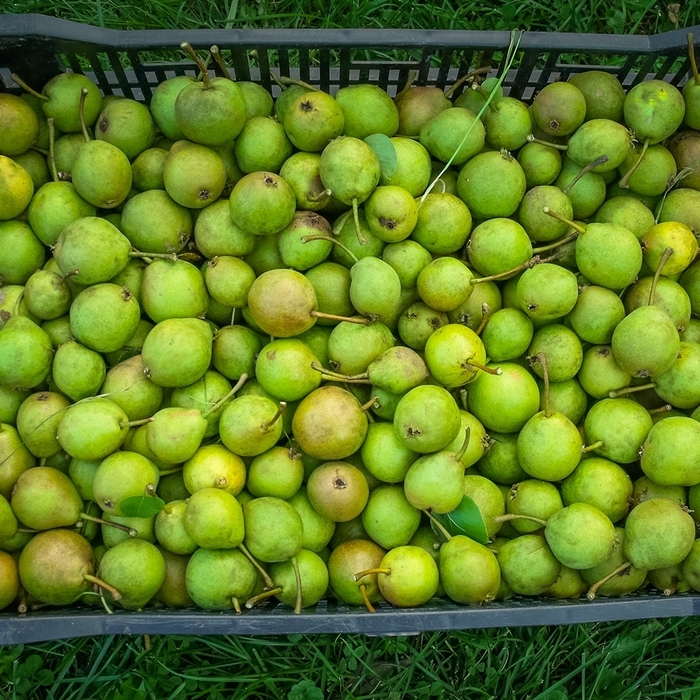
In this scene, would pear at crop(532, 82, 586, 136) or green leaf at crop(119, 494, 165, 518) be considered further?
pear at crop(532, 82, 586, 136)

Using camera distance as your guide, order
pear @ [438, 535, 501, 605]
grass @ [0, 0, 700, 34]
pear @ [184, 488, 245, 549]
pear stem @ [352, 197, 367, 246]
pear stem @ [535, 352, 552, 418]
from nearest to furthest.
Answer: pear @ [184, 488, 245, 549]
pear @ [438, 535, 501, 605]
pear stem @ [535, 352, 552, 418]
pear stem @ [352, 197, 367, 246]
grass @ [0, 0, 700, 34]

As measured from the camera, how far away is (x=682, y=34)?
8.61 ft

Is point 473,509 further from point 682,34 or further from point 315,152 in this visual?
point 682,34

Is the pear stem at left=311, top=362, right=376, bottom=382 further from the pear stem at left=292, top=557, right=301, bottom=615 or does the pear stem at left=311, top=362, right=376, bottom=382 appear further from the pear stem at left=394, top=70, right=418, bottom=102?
the pear stem at left=394, top=70, right=418, bottom=102

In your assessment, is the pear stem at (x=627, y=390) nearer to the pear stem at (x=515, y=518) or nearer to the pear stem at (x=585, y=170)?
the pear stem at (x=515, y=518)

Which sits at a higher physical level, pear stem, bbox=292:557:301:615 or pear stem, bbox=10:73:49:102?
pear stem, bbox=10:73:49:102

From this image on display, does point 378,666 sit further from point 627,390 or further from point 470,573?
point 627,390

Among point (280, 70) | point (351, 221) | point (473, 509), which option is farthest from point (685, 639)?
point (280, 70)

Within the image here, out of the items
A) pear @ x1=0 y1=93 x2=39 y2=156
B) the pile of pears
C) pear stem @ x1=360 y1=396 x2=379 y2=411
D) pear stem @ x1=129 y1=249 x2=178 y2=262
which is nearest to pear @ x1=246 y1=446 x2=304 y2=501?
the pile of pears

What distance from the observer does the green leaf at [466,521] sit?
2.37 meters

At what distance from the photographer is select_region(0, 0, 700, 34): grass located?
3.49 meters

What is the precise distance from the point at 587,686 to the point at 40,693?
225 centimetres

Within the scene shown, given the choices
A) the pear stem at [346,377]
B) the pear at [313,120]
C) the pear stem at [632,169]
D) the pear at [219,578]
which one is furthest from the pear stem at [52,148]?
the pear stem at [632,169]

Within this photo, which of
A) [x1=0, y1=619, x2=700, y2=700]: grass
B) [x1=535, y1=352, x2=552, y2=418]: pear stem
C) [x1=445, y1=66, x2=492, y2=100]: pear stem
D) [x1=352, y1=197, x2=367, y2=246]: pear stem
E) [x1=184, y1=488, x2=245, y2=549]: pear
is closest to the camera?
[x1=184, y1=488, x2=245, y2=549]: pear
